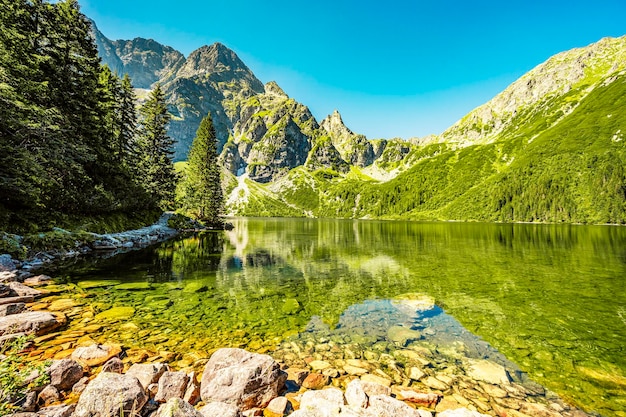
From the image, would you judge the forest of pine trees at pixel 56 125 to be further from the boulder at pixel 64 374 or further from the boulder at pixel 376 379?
the boulder at pixel 376 379

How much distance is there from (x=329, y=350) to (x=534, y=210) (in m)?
189

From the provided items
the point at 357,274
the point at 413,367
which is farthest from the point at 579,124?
the point at 413,367

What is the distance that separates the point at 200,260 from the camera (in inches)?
1235

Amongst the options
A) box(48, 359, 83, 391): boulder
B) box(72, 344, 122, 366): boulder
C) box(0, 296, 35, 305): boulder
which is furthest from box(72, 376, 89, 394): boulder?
box(0, 296, 35, 305): boulder

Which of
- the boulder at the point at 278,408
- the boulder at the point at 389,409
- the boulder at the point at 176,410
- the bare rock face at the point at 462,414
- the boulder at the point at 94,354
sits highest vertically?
the boulder at the point at 176,410

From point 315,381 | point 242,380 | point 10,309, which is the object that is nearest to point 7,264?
point 10,309

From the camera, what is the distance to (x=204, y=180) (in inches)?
2746

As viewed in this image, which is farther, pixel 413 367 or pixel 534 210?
pixel 534 210

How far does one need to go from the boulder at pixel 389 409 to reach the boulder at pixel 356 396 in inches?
15.8

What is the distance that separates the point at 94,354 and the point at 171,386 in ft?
14.9

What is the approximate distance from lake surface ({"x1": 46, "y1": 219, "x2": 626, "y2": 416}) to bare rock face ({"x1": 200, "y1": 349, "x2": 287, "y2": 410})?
2675 mm

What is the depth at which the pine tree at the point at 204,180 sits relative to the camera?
7056cm

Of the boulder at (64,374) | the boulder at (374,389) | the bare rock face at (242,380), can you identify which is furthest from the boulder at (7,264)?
the boulder at (374,389)

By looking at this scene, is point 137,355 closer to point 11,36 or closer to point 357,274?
point 357,274
